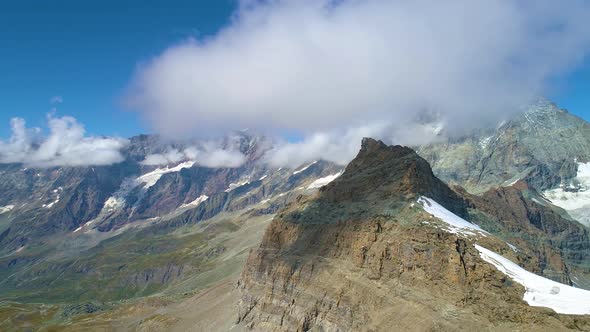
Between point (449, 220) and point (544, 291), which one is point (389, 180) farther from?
point (544, 291)

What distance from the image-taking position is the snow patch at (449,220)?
108 metres

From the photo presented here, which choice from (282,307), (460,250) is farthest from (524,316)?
(282,307)

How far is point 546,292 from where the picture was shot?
274 feet

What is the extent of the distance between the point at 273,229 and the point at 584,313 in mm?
115809

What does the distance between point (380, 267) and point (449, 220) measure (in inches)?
823

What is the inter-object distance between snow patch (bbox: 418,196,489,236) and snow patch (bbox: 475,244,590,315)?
12.7 metres

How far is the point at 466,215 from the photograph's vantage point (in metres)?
150

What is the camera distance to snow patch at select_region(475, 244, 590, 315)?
77875 mm

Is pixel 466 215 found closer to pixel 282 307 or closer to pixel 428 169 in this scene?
pixel 428 169

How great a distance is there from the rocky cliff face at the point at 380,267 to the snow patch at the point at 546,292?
8.00 feet

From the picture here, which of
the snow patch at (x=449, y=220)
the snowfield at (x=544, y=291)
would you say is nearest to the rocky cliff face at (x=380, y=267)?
the snow patch at (x=449, y=220)

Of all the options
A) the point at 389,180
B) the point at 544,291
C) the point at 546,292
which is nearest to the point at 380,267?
the point at 544,291

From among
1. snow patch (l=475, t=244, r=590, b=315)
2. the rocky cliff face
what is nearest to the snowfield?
snow patch (l=475, t=244, r=590, b=315)

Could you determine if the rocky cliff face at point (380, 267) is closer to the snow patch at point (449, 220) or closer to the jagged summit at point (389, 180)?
the jagged summit at point (389, 180)
